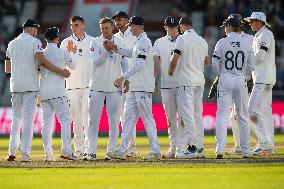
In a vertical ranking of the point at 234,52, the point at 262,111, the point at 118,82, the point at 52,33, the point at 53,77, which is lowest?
the point at 262,111

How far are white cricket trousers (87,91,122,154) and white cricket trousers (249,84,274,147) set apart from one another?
2.71 m

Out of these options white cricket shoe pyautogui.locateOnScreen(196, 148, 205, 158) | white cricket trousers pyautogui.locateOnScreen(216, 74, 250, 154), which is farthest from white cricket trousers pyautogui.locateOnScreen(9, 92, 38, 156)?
white cricket trousers pyautogui.locateOnScreen(216, 74, 250, 154)

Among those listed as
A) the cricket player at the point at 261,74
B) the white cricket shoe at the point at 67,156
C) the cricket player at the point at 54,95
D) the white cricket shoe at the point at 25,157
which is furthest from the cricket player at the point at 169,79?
the white cricket shoe at the point at 25,157

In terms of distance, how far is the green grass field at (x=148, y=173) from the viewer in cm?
1351

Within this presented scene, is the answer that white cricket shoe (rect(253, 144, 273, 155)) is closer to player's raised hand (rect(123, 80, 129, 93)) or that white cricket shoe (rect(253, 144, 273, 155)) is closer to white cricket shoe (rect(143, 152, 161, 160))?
white cricket shoe (rect(143, 152, 161, 160))

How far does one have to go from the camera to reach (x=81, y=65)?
1870 centimetres

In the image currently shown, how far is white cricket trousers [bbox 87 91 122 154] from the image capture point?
17.9 metres

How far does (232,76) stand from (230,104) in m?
0.52

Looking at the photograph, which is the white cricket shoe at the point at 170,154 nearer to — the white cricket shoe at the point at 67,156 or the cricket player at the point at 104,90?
the cricket player at the point at 104,90

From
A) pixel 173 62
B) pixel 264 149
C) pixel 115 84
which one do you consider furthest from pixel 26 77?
pixel 264 149

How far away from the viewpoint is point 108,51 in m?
17.6

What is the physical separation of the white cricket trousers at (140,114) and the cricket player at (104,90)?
198 mm

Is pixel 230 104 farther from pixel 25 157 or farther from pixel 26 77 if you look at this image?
pixel 25 157

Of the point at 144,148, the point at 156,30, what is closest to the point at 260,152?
the point at 144,148
